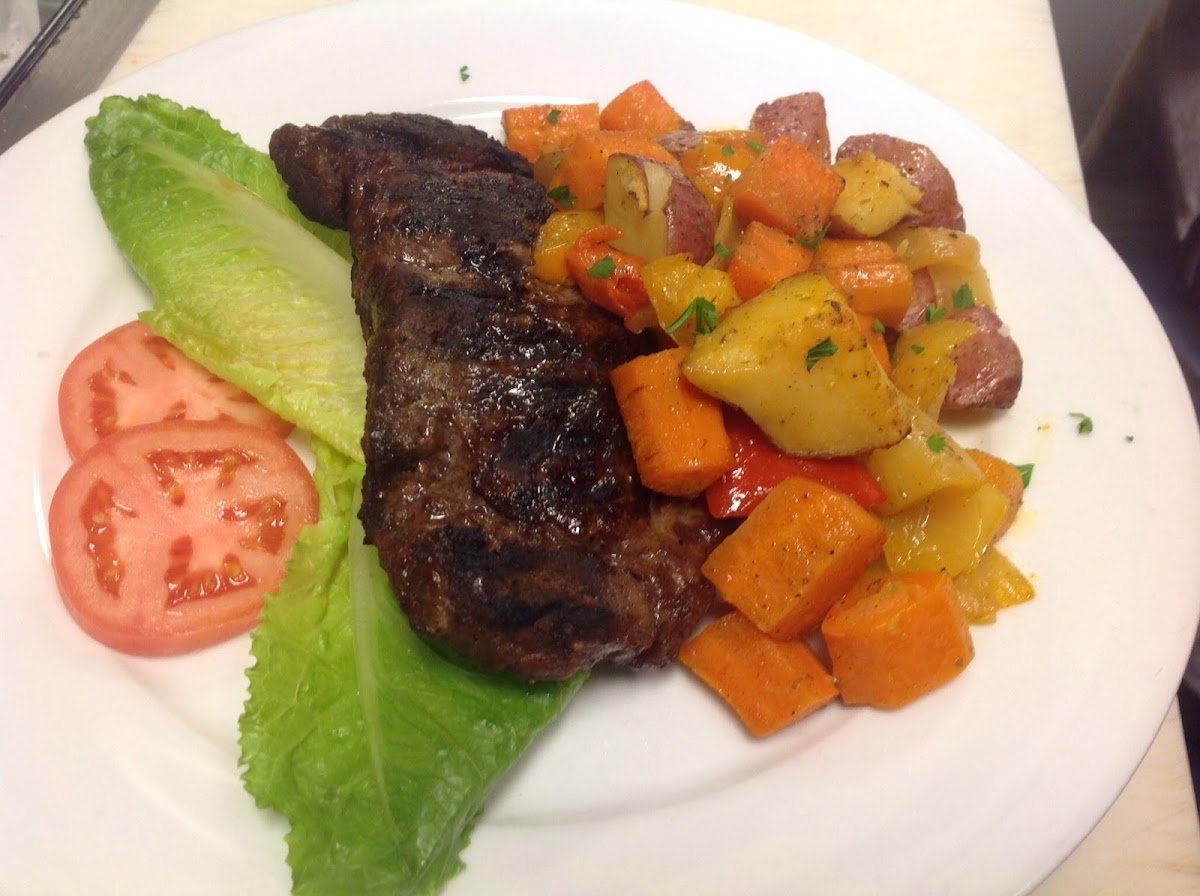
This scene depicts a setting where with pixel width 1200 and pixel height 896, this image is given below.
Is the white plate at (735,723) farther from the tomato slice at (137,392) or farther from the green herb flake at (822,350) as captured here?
the green herb flake at (822,350)

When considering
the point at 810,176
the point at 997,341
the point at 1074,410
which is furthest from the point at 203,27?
the point at 1074,410

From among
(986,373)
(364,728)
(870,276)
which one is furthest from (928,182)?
(364,728)

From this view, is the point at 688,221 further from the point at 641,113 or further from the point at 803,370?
the point at 641,113

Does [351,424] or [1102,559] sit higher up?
[351,424]

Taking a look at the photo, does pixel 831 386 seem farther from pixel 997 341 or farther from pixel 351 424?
pixel 351 424

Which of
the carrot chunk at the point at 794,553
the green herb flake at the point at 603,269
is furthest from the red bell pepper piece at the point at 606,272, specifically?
the carrot chunk at the point at 794,553

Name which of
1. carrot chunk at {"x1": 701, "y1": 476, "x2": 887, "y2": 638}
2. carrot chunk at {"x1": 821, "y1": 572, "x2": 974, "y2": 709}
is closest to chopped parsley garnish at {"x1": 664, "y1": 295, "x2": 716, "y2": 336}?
carrot chunk at {"x1": 701, "y1": 476, "x2": 887, "y2": 638}
